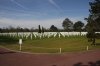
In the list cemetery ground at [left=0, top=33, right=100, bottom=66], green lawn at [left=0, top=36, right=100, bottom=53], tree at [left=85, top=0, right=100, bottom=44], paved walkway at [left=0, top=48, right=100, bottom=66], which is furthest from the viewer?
tree at [left=85, top=0, right=100, bottom=44]

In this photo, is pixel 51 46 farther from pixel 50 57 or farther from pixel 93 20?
pixel 50 57

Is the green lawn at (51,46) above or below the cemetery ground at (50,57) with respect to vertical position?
above

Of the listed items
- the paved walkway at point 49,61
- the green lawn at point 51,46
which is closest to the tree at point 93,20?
the green lawn at point 51,46

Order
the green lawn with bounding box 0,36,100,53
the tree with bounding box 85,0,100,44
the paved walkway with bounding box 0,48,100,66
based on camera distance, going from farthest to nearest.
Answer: the tree with bounding box 85,0,100,44
the green lawn with bounding box 0,36,100,53
the paved walkway with bounding box 0,48,100,66

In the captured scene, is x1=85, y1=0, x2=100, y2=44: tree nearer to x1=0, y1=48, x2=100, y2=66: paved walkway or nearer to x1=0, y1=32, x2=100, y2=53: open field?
x1=0, y1=32, x2=100, y2=53: open field

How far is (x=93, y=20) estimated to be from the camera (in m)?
35.8

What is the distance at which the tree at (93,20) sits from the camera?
35375mm

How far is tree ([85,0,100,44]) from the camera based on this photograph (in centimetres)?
3538

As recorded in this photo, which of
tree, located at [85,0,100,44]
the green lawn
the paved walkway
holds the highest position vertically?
tree, located at [85,0,100,44]

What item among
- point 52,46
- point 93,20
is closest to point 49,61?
point 52,46

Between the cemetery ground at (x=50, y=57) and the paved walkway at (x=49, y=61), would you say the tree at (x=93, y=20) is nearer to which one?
the cemetery ground at (x=50, y=57)

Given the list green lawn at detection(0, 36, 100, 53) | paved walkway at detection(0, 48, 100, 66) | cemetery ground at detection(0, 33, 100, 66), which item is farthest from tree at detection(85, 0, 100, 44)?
paved walkway at detection(0, 48, 100, 66)

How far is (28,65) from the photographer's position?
1532 centimetres

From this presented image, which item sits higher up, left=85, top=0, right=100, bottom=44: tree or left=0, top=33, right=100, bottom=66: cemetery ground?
left=85, top=0, right=100, bottom=44: tree
